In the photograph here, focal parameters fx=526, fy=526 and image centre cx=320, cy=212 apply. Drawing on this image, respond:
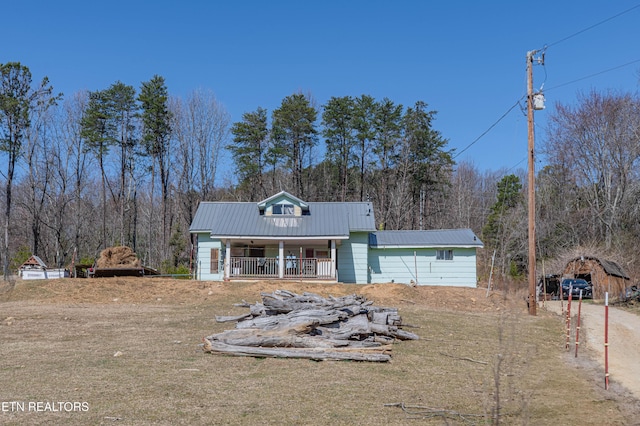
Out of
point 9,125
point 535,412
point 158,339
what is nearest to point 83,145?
point 9,125

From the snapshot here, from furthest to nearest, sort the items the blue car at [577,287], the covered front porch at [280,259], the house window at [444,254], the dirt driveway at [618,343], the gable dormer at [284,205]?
the gable dormer at [284,205], the house window at [444,254], the blue car at [577,287], the covered front porch at [280,259], the dirt driveway at [618,343]

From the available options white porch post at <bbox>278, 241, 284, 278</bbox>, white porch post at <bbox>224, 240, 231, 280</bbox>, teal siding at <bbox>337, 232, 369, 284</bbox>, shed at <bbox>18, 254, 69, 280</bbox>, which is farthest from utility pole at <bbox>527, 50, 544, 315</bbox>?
shed at <bbox>18, 254, 69, 280</bbox>

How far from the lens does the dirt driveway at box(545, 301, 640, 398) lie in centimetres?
992

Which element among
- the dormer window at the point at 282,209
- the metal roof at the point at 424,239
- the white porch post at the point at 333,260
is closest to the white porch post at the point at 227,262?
the dormer window at the point at 282,209

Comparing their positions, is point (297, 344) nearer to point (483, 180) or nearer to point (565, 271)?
point (565, 271)

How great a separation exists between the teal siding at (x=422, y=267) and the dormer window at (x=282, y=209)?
5458 mm

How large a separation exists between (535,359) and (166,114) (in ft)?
133

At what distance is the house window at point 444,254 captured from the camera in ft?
101

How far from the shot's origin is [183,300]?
2233cm

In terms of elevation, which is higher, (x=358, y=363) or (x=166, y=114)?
(x=166, y=114)

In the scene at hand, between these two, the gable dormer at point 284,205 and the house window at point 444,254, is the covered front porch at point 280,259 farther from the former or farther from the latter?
the house window at point 444,254

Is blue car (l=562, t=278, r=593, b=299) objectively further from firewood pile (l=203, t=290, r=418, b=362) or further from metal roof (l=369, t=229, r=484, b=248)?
firewood pile (l=203, t=290, r=418, b=362)

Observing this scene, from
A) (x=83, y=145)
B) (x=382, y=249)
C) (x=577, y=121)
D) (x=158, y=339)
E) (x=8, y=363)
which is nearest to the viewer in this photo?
(x=8, y=363)

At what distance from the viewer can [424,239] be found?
31328 mm
